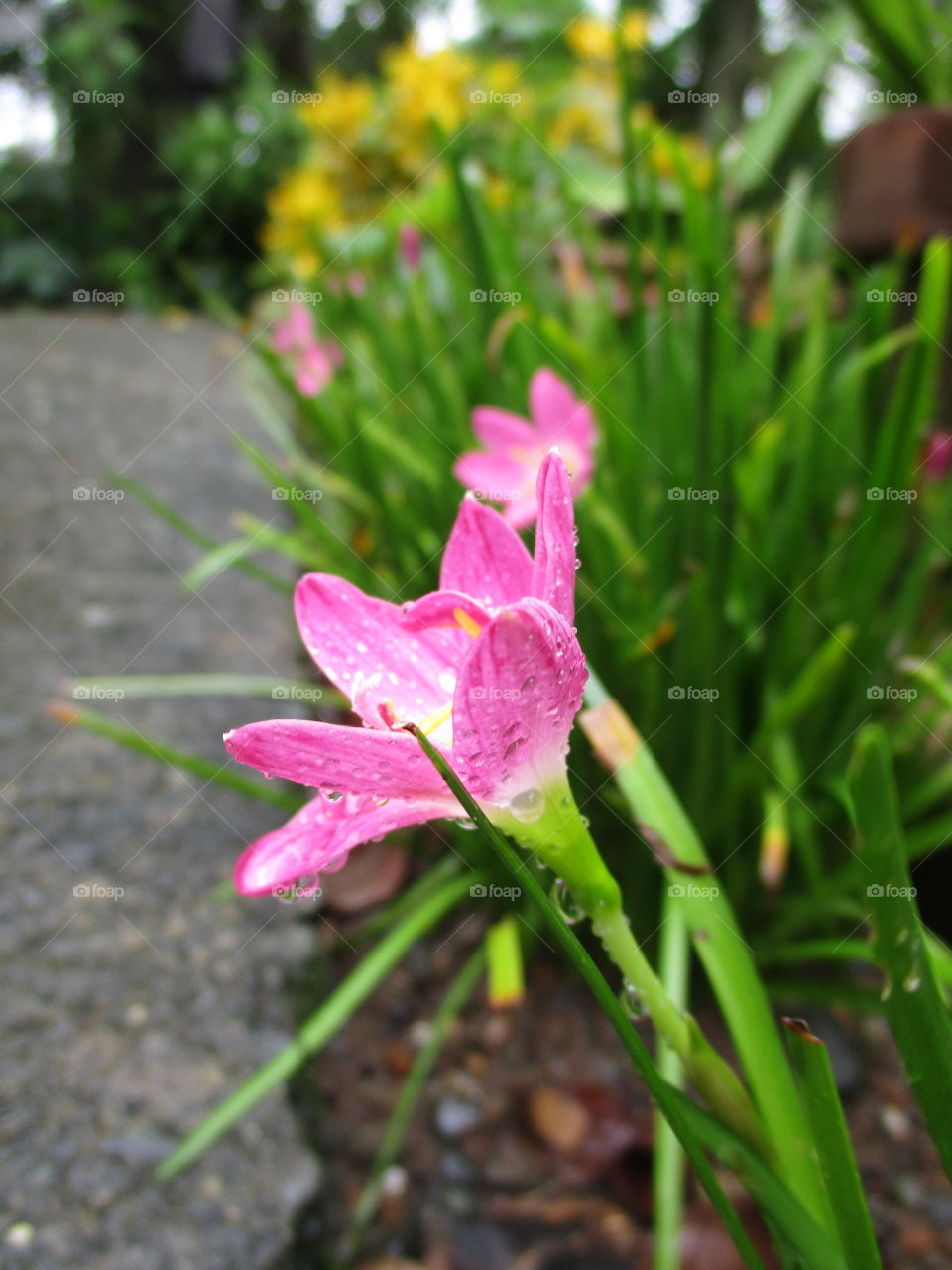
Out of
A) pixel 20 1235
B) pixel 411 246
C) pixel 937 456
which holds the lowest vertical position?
pixel 20 1235

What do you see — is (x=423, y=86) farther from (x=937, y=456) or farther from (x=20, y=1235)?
(x=20, y=1235)

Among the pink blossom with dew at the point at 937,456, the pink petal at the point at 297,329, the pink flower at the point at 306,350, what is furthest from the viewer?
the pink petal at the point at 297,329

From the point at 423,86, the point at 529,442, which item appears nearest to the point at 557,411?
the point at 529,442

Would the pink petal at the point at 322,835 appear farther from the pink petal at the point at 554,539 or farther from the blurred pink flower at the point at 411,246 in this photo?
the blurred pink flower at the point at 411,246

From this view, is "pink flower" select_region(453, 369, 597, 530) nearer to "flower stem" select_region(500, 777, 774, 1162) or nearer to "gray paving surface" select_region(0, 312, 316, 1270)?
"gray paving surface" select_region(0, 312, 316, 1270)

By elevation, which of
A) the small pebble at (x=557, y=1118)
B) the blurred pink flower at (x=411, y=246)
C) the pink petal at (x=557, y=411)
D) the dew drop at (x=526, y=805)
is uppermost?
the blurred pink flower at (x=411, y=246)

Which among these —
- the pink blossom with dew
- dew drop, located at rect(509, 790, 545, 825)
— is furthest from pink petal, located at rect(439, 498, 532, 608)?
the pink blossom with dew

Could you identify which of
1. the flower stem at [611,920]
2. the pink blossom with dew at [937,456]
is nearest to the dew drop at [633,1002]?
the flower stem at [611,920]
